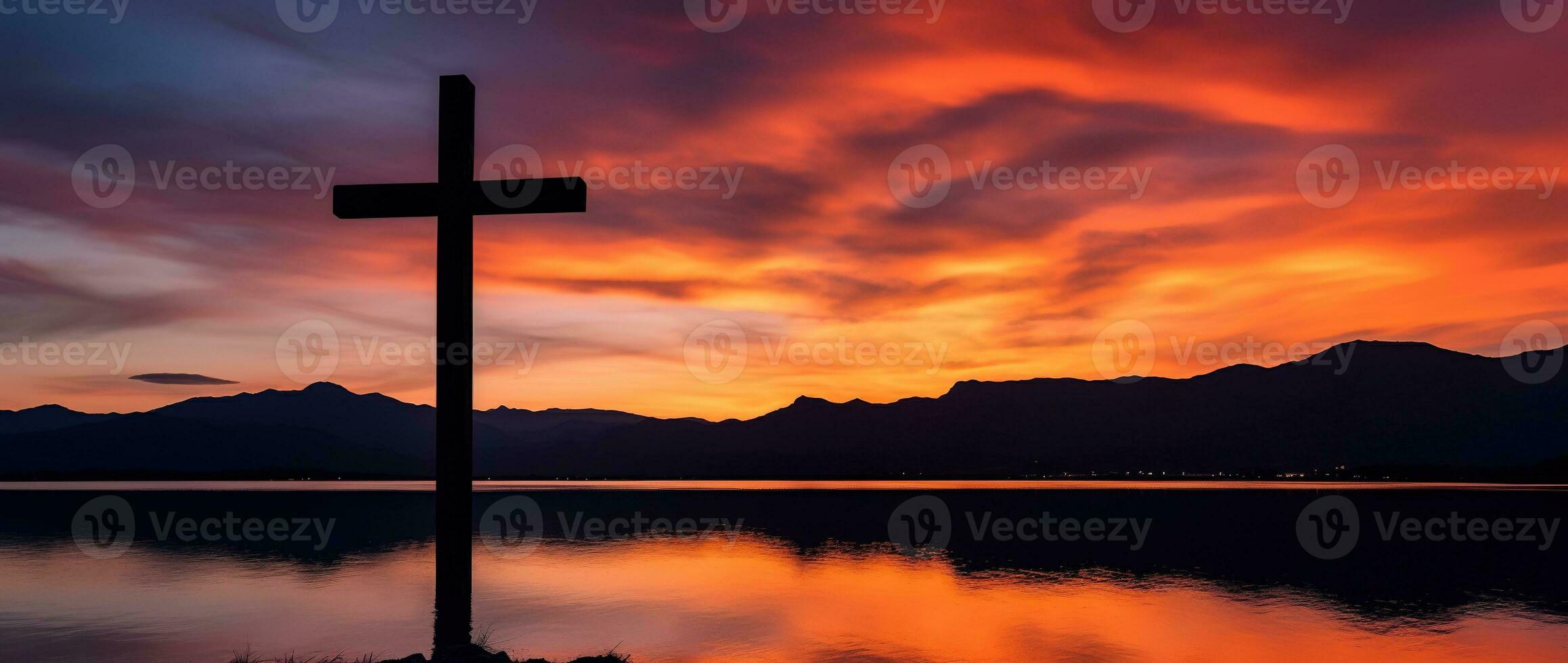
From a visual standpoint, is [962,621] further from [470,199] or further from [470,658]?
[470,199]

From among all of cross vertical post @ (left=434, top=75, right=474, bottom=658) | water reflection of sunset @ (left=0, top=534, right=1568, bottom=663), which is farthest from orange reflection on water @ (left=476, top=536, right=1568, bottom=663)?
cross vertical post @ (left=434, top=75, right=474, bottom=658)

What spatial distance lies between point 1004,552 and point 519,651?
2655 cm

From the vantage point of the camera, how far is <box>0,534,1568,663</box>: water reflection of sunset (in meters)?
20.7

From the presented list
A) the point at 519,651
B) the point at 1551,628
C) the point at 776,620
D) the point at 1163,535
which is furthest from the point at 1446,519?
the point at 519,651

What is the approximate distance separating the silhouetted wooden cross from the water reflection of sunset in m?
6.77

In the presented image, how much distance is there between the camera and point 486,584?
3012cm

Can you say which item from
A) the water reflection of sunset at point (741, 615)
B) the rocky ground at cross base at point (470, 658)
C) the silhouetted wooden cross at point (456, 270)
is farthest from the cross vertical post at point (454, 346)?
the water reflection of sunset at point (741, 615)

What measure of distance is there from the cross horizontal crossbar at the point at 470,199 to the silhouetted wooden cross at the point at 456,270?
0.01m

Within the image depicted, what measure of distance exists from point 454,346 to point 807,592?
1814cm

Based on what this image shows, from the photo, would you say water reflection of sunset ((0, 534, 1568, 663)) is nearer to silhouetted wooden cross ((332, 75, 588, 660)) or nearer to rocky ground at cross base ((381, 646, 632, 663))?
rocky ground at cross base ((381, 646, 632, 663))

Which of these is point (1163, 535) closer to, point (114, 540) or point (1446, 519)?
point (1446, 519)

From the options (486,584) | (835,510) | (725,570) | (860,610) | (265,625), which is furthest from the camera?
(835,510)

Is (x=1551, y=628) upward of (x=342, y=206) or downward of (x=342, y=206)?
downward

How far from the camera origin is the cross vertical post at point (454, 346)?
1277 cm
